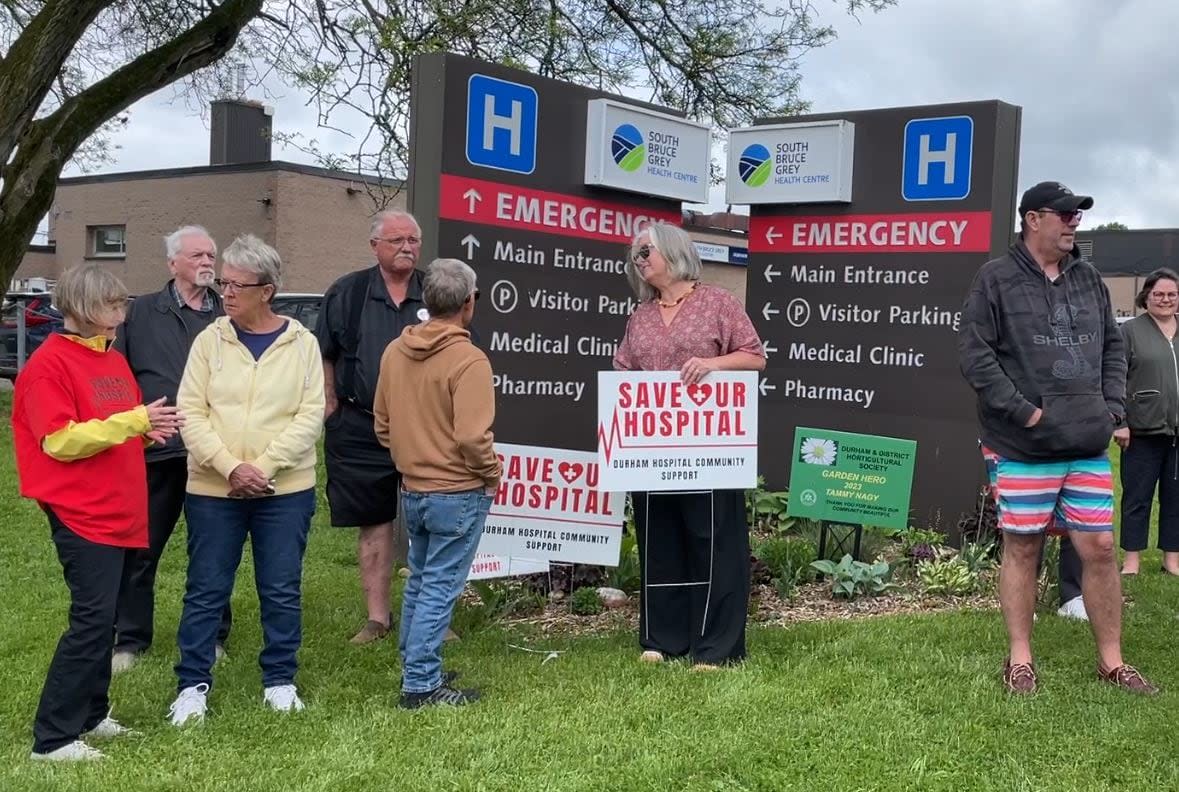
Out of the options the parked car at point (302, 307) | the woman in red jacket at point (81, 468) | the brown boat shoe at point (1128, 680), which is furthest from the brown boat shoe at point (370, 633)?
the parked car at point (302, 307)

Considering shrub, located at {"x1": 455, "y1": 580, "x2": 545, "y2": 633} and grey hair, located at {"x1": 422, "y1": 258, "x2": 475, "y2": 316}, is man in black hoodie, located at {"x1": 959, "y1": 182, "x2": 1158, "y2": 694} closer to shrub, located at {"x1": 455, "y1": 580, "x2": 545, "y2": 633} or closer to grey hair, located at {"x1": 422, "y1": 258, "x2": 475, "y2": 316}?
grey hair, located at {"x1": 422, "y1": 258, "x2": 475, "y2": 316}

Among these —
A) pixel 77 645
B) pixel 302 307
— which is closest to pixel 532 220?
pixel 77 645

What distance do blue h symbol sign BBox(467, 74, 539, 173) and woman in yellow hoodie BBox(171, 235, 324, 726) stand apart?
2.03m

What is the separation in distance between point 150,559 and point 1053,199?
4175 mm

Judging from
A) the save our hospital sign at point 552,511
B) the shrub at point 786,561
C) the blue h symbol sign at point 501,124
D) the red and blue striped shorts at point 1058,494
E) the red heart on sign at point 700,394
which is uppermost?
the blue h symbol sign at point 501,124

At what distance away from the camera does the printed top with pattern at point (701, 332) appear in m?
5.23

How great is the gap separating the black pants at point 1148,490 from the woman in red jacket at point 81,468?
6.29 m

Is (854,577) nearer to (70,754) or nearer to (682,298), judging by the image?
(682,298)

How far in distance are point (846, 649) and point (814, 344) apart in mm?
3764

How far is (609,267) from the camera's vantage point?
7.12 m

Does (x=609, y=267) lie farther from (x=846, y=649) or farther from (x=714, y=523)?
(x=846, y=649)

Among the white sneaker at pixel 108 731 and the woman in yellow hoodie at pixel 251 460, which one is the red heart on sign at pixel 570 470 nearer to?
the woman in yellow hoodie at pixel 251 460

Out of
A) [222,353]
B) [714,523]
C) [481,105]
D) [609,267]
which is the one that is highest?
[481,105]

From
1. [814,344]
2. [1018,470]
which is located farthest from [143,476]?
[814,344]
